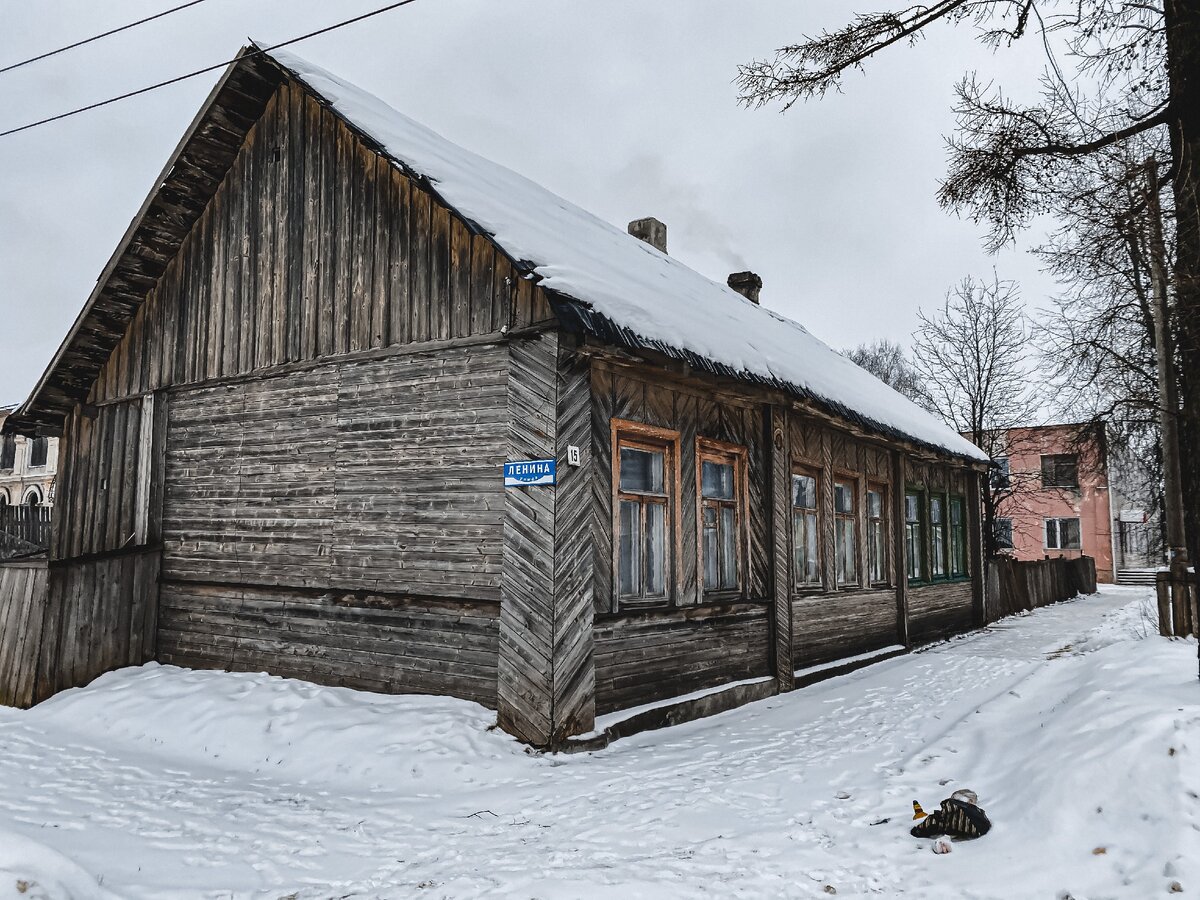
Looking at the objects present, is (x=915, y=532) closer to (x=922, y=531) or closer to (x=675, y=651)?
(x=922, y=531)

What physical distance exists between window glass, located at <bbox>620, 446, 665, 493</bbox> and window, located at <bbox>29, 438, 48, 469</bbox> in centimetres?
3664

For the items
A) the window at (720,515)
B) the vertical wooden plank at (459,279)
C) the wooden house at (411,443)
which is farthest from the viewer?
the window at (720,515)

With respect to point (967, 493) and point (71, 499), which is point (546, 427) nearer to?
point (71, 499)

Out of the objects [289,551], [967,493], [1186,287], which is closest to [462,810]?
[289,551]

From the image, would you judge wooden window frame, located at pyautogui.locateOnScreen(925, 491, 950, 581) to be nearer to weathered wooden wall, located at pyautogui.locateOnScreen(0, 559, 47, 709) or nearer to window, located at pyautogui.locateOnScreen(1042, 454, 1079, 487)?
weathered wooden wall, located at pyautogui.locateOnScreen(0, 559, 47, 709)

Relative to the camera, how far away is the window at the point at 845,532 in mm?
12773

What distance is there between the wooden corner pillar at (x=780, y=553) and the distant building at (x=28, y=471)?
117ft

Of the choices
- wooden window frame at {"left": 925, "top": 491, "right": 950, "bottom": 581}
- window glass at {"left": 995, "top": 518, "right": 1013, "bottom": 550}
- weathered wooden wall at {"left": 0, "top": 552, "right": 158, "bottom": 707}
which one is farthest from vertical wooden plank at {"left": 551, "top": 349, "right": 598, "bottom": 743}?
window glass at {"left": 995, "top": 518, "right": 1013, "bottom": 550}

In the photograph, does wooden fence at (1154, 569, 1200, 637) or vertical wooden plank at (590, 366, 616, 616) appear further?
wooden fence at (1154, 569, 1200, 637)

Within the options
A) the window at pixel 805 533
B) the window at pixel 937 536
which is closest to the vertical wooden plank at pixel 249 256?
the window at pixel 805 533

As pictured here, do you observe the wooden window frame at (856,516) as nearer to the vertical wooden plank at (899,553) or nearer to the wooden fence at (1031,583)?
the vertical wooden plank at (899,553)

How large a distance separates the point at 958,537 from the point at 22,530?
18798 mm

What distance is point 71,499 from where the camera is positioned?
1152 centimetres

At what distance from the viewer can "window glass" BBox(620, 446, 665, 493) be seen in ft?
27.5
